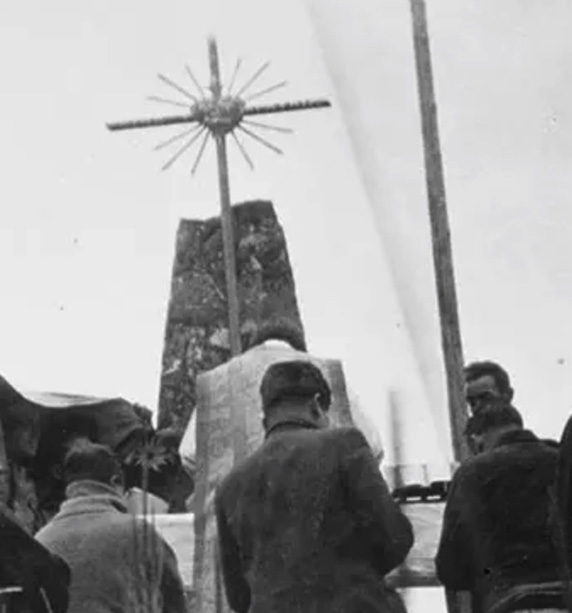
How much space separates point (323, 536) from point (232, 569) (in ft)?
1.16

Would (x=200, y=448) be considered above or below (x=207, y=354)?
below

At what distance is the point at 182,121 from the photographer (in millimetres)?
13516

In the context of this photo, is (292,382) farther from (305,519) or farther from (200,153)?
(200,153)

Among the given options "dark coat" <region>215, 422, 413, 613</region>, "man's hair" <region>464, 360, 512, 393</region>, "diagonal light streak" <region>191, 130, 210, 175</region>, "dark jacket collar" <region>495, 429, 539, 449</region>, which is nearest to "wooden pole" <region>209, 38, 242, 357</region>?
"diagonal light streak" <region>191, 130, 210, 175</region>

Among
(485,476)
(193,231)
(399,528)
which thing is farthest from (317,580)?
(193,231)

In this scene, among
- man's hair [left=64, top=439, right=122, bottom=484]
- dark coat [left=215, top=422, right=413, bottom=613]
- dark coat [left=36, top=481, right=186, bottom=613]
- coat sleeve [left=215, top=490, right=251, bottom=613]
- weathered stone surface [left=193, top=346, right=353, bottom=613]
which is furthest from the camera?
weathered stone surface [left=193, top=346, right=353, bottom=613]

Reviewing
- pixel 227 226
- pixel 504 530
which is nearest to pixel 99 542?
pixel 504 530

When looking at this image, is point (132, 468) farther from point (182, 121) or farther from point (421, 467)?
point (182, 121)

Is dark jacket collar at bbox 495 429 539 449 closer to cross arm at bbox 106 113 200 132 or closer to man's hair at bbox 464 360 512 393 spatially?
man's hair at bbox 464 360 512 393

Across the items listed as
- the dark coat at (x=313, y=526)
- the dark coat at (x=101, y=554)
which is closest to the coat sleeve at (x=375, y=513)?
the dark coat at (x=313, y=526)

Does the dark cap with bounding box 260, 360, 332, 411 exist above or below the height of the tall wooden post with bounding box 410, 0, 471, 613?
below

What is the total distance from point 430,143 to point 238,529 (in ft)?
12.5

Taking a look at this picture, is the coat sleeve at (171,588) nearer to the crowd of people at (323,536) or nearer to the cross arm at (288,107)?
the crowd of people at (323,536)

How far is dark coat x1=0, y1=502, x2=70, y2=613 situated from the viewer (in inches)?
166
